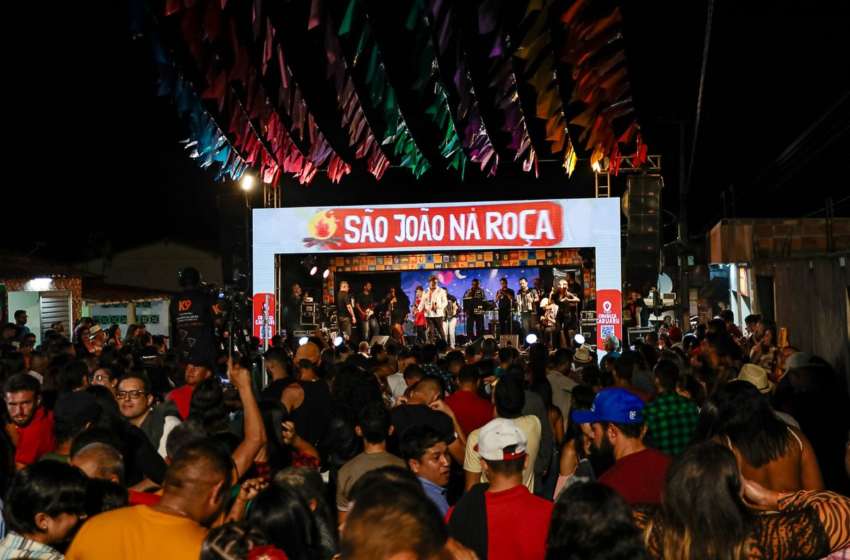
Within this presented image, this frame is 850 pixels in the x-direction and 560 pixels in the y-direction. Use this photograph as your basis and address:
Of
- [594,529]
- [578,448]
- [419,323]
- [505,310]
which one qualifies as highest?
[505,310]

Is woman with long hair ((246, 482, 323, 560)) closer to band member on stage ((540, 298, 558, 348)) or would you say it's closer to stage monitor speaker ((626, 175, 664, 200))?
stage monitor speaker ((626, 175, 664, 200))

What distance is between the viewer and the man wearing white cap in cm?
386

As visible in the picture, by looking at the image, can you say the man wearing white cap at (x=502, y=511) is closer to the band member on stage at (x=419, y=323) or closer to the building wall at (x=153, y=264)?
the band member on stage at (x=419, y=323)

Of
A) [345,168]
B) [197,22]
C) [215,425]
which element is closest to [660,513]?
[215,425]

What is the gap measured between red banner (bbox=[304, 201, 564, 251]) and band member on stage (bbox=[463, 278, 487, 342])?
405 cm

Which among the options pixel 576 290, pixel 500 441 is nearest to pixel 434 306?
pixel 576 290

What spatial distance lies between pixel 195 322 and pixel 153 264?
41118mm

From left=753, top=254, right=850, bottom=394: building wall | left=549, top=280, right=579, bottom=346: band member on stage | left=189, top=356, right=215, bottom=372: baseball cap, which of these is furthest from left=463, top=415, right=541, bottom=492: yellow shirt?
left=549, top=280, right=579, bottom=346: band member on stage

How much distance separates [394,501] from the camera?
2611 mm

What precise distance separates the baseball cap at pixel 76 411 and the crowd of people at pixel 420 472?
0.01 m

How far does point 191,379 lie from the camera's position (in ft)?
24.3

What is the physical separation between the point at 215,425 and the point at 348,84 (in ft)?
26.7

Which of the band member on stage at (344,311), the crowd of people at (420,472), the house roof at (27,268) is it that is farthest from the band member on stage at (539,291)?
the crowd of people at (420,472)

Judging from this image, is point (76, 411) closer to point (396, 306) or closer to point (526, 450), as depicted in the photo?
point (526, 450)
